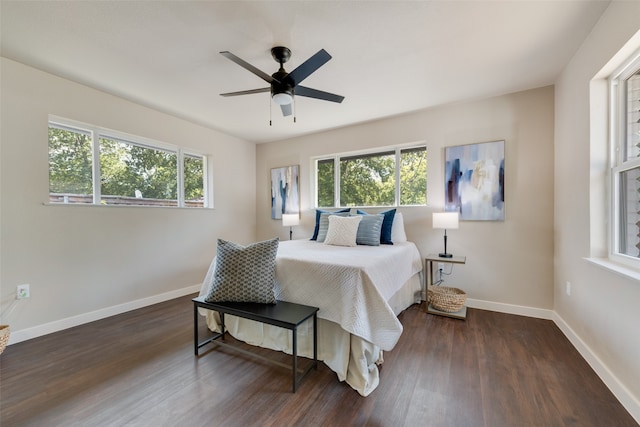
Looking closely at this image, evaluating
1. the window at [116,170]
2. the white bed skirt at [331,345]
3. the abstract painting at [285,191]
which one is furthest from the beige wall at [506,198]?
the window at [116,170]

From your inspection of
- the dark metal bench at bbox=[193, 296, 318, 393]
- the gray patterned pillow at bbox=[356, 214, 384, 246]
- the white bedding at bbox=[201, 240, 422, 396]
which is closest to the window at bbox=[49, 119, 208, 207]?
the white bedding at bbox=[201, 240, 422, 396]

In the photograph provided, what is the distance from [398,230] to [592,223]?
1647 mm

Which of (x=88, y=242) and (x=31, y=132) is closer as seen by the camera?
(x=31, y=132)

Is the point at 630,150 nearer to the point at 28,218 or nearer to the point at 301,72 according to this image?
the point at 301,72

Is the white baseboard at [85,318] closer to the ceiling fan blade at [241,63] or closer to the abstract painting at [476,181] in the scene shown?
the ceiling fan blade at [241,63]

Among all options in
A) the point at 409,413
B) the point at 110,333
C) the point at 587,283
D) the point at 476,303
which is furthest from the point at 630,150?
the point at 110,333

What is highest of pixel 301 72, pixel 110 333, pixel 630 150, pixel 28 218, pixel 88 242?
pixel 301 72

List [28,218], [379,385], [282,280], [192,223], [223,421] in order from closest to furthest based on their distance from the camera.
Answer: [223,421] → [379,385] → [282,280] → [28,218] → [192,223]

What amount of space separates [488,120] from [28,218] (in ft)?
15.6

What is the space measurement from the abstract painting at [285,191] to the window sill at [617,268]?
346 cm

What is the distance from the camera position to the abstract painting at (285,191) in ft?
14.3

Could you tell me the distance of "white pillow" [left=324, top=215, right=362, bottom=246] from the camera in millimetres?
2926

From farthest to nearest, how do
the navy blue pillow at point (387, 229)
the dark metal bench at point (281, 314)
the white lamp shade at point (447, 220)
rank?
the navy blue pillow at point (387, 229) < the white lamp shade at point (447, 220) < the dark metal bench at point (281, 314)

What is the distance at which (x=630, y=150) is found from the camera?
1.71 metres
